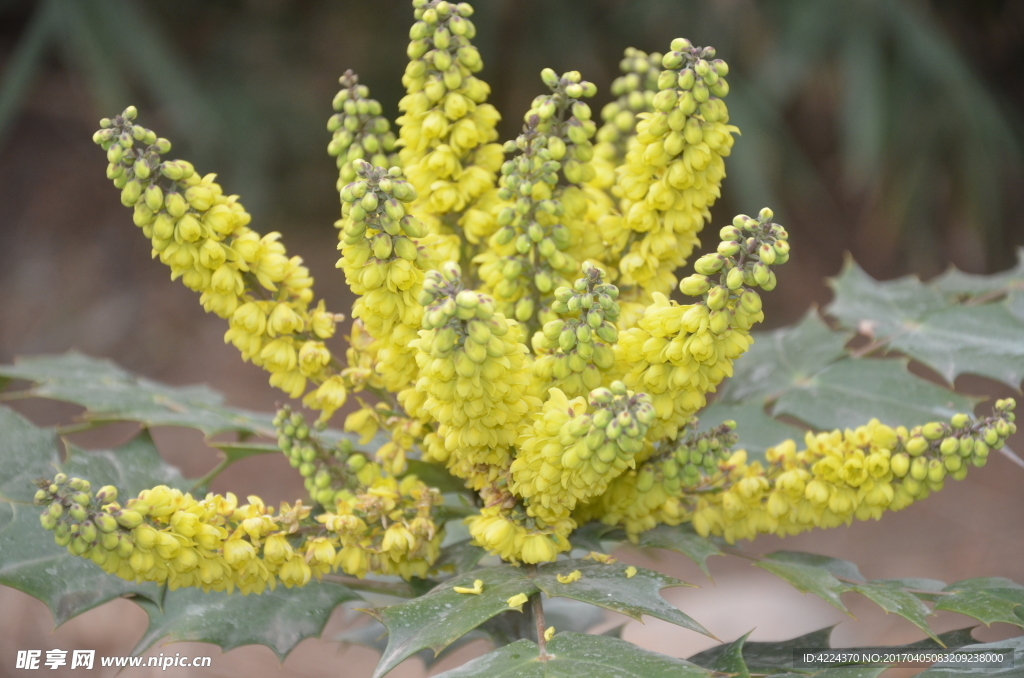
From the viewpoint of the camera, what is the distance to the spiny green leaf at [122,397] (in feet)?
3.59

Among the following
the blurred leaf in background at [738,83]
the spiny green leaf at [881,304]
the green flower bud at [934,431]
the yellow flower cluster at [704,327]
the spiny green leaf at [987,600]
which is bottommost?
the spiny green leaf at [987,600]

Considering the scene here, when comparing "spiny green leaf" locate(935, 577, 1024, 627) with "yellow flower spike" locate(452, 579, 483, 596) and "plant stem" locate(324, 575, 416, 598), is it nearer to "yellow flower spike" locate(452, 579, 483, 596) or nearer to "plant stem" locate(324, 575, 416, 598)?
"yellow flower spike" locate(452, 579, 483, 596)

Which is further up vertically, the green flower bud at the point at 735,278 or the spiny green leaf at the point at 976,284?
the spiny green leaf at the point at 976,284

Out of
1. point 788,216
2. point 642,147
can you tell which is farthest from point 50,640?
point 788,216

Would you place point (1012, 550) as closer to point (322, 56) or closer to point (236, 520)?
point (236, 520)

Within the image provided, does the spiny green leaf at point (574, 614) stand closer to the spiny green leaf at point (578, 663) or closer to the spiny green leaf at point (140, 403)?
the spiny green leaf at point (140, 403)

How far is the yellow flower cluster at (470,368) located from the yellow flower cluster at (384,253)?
6 centimetres

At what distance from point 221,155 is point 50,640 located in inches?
79.9

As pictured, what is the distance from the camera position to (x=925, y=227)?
3.65 m

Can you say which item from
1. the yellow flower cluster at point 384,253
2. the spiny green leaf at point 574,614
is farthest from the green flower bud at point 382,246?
the spiny green leaf at point 574,614

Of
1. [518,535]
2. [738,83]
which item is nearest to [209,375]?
[738,83]

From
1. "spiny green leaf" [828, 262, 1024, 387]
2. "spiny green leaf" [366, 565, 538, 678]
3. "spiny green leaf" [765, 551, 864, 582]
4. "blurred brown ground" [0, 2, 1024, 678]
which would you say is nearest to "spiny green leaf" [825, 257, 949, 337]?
"spiny green leaf" [828, 262, 1024, 387]

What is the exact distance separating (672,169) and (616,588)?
392 mm

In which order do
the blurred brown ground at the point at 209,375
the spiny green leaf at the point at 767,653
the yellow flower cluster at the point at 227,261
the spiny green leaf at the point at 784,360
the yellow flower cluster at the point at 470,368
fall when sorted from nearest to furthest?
1. the yellow flower cluster at the point at 470,368
2. the yellow flower cluster at the point at 227,261
3. the spiny green leaf at the point at 767,653
4. the spiny green leaf at the point at 784,360
5. the blurred brown ground at the point at 209,375
